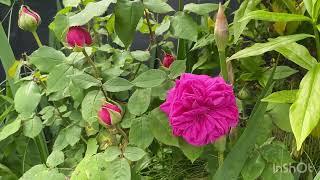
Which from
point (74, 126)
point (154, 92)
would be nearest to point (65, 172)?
point (74, 126)

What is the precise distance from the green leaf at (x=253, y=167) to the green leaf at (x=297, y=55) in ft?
0.45

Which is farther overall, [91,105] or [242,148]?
[91,105]

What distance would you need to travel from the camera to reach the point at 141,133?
0.73 meters

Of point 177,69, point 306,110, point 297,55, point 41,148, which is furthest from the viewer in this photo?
point 41,148

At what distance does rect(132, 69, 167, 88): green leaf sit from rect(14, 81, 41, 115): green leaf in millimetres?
172

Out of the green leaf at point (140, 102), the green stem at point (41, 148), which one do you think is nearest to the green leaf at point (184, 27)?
the green leaf at point (140, 102)

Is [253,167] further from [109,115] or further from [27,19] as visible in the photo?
[27,19]

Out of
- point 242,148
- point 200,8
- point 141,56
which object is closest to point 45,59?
point 141,56

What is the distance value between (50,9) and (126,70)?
2.41 ft

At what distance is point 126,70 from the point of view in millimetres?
908

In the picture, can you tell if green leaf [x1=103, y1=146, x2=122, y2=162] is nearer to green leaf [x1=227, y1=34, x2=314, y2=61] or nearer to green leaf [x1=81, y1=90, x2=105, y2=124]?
green leaf [x1=81, y1=90, x2=105, y2=124]

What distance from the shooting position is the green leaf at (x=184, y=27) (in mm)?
775

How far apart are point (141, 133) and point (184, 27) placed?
0.59 feet

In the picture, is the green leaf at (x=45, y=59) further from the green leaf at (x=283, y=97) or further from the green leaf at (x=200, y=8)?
the green leaf at (x=283, y=97)
